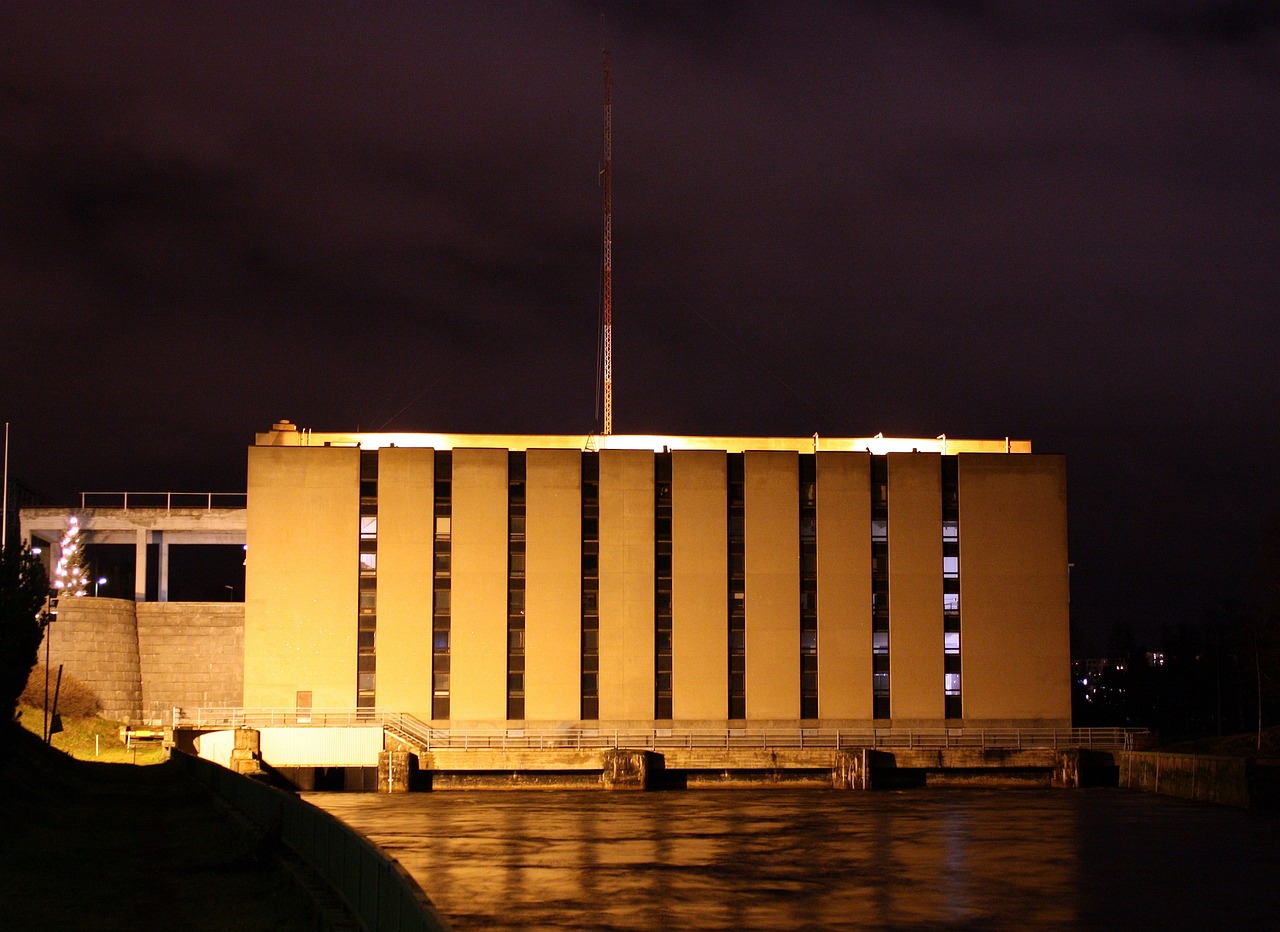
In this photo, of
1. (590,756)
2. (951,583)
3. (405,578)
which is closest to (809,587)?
(951,583)

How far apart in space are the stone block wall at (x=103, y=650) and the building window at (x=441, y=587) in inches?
805

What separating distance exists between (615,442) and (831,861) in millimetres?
51395

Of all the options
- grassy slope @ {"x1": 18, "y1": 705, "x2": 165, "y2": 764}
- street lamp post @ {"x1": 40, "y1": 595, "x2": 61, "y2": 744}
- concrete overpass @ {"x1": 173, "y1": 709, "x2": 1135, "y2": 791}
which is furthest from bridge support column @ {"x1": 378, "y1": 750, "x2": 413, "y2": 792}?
street lamp post @ {"x1": 40, "y1": 595, "x2": 61, "y2": 744}

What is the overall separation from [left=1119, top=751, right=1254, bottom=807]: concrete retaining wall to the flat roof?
2327cm

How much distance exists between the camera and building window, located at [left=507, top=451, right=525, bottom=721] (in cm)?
7862

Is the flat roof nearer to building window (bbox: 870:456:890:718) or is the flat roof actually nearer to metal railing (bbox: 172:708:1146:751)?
building window (bbox: 870:456:890:718)

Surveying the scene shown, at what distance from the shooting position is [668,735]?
76.8m

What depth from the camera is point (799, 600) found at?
8131cm

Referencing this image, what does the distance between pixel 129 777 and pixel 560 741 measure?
79.6 feet

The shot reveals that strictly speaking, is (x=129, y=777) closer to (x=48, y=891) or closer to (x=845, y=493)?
(x=48, y=891)

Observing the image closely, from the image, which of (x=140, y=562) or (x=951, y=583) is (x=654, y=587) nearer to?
(x=951, y=583)

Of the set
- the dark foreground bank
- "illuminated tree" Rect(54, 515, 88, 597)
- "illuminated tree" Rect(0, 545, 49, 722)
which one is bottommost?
the dark foreground bank

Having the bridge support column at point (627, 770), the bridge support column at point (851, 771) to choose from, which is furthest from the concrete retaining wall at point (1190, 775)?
the bridge support column at point (627, 770)

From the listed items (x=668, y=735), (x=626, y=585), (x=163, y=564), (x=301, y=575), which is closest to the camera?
(x=668, y=735)
